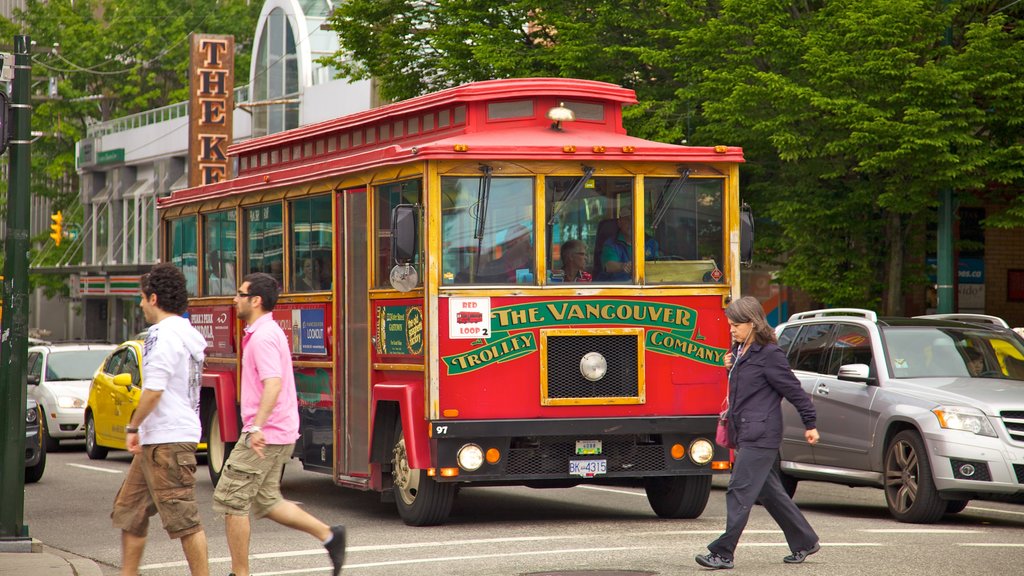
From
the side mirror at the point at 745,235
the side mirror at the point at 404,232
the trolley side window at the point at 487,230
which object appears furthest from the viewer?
the side mirror at the point at 745,235

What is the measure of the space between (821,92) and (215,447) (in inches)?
329

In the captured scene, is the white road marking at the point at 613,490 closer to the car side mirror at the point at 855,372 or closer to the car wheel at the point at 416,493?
the car side mirror at the point at 855,372

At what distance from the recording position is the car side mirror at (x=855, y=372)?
13383 mm

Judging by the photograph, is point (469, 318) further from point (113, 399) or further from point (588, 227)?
point (113, 399)

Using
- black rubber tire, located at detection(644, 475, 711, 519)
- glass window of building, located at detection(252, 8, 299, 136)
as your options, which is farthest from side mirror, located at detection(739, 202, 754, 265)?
glass window of building, located at detection(252, 8, 299, 136)

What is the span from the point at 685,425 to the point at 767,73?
823 centimetres

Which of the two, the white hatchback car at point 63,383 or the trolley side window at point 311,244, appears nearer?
the trolley side window at point 311,244

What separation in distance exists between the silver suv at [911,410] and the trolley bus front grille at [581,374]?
84.7 inches

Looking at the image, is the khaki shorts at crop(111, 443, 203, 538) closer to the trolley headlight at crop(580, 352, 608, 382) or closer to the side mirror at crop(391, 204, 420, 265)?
the side mirror at crop(391, 204, 420, 265)

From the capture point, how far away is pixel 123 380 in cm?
2052

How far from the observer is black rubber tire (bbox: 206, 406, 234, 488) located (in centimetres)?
1661

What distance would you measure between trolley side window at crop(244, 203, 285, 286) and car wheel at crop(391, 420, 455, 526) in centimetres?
286

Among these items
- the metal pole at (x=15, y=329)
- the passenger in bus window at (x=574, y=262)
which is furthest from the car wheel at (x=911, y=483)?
the metal pole at (x=15, y=329)

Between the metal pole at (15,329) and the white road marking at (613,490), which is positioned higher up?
the metal pole at (15,329)
